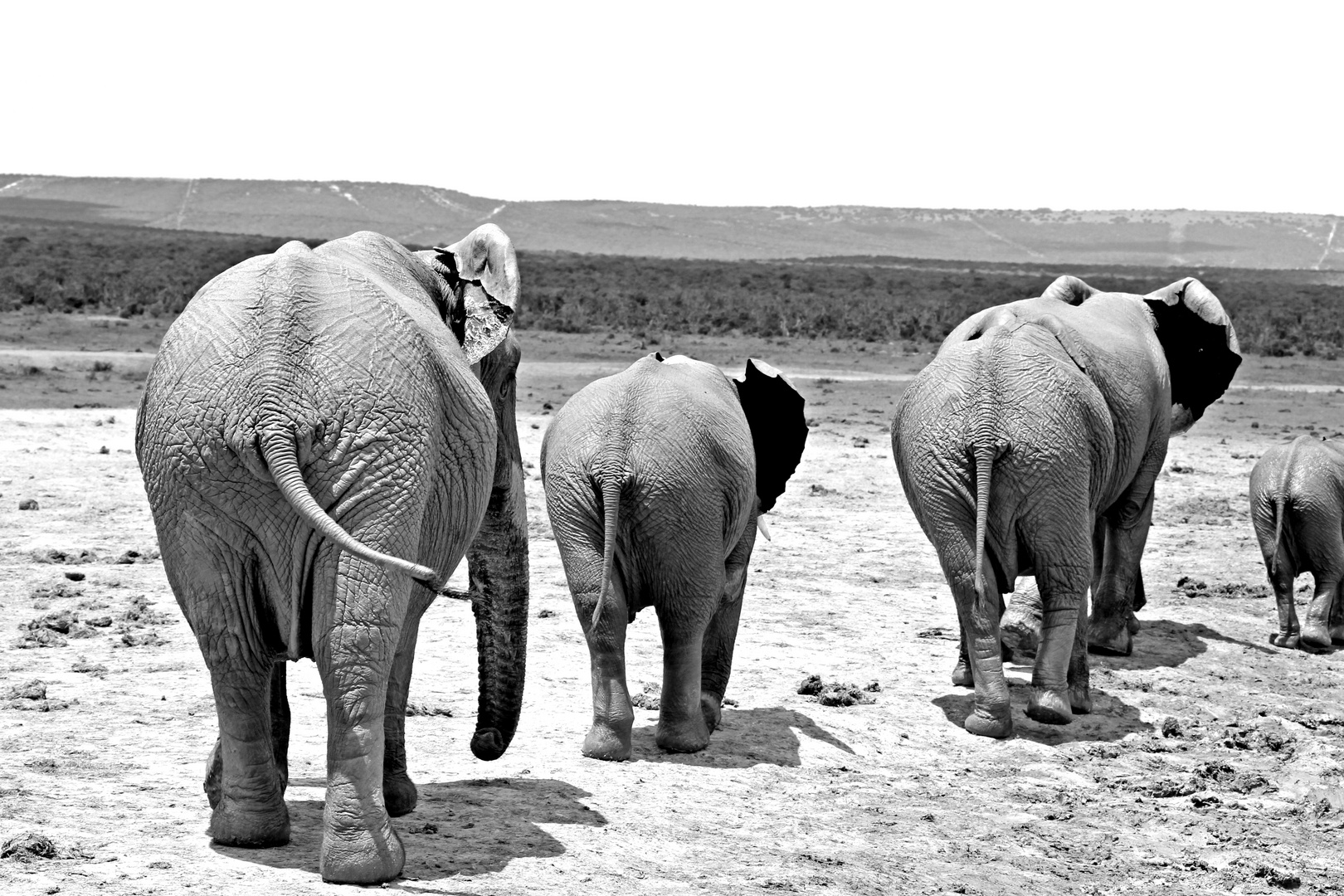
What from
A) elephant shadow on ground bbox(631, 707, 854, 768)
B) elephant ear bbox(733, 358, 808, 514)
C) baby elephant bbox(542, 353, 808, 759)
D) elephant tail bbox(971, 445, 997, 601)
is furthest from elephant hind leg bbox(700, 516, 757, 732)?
elephant tail bbox(971, 445, 997, 601)

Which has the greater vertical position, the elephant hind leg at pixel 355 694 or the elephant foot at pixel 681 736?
the elephant hind leg at pixel 355 694

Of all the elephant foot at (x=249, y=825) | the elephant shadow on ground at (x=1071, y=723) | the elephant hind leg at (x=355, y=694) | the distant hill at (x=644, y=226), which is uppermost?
the elephant hind leg at (x=355, y=694)

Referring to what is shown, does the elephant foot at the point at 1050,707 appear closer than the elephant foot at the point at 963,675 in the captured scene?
Yes

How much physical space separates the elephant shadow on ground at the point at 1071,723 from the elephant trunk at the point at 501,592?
270cm

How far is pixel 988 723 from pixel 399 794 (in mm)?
3015

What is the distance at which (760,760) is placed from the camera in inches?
267

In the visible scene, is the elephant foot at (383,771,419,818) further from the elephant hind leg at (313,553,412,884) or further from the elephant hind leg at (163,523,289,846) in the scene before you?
the elephant hind leg at (313,553,412,884)

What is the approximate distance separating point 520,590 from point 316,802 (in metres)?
0.97

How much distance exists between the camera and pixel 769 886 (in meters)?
5.17

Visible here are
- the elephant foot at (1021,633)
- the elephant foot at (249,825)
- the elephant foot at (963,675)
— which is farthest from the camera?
the elephant foot at (1021,633)

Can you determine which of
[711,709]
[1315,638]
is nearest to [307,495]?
[711,709]

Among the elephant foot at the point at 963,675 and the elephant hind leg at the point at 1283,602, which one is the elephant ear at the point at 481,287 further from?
→ the elephant hind leg at the point at 1283,602

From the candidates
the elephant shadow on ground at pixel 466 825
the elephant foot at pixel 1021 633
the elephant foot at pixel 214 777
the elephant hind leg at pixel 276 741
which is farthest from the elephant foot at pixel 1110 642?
the elephant foot at pixel 214 777

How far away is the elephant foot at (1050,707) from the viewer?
762 cm
